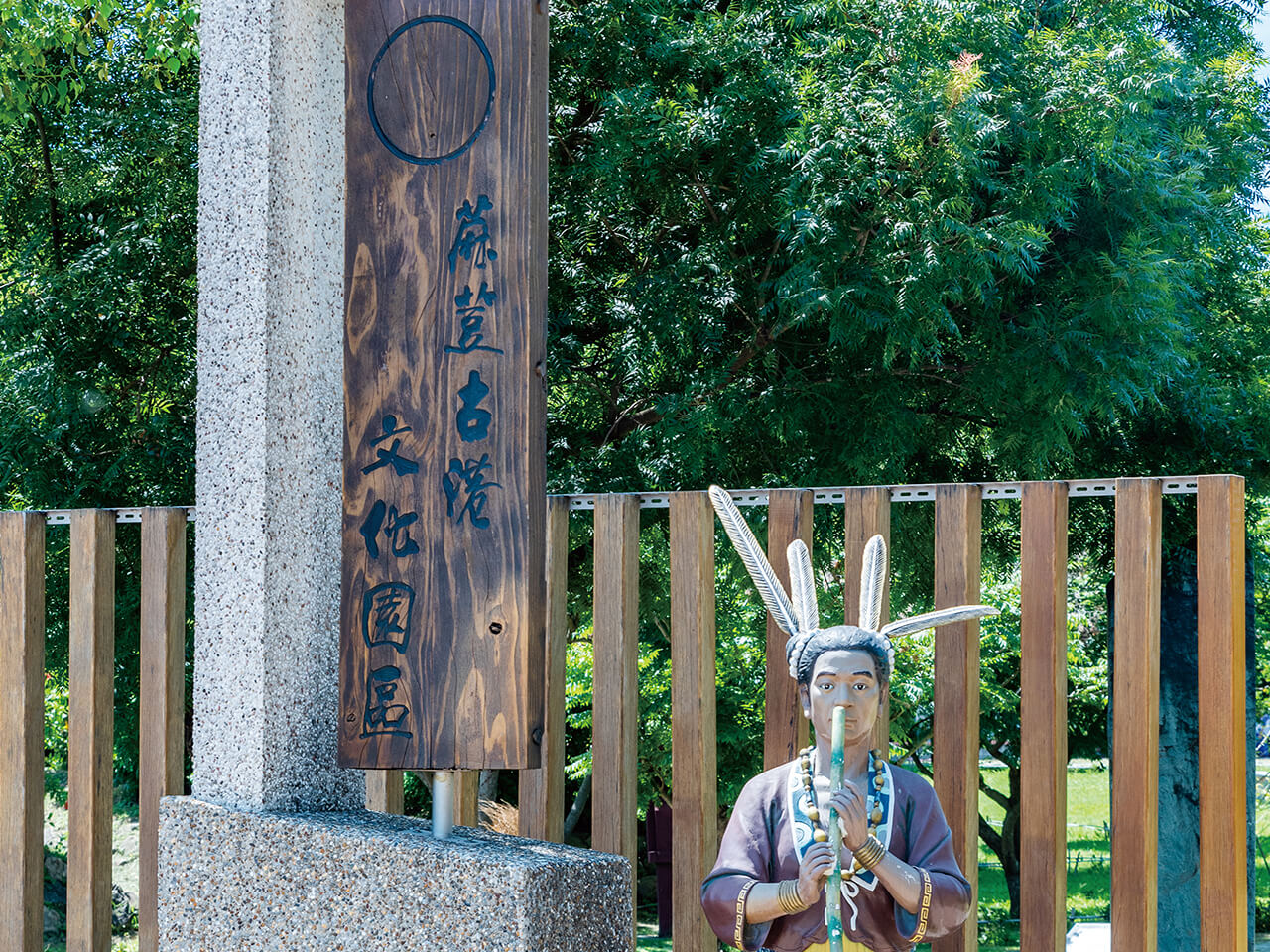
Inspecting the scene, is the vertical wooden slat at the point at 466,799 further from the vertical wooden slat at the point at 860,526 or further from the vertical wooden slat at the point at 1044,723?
the vertical wooden slat at the point at 1044,723

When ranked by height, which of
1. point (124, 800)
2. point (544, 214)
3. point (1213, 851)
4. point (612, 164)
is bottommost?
point (124, 800)

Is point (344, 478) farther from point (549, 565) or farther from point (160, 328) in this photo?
point (160, 328)

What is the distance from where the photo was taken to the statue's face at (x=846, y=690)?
9.25 ft

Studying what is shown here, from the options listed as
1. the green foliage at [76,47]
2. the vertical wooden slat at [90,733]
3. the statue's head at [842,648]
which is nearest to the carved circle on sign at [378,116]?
the statue's head at [842,648]

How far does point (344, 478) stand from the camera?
3.13 meters

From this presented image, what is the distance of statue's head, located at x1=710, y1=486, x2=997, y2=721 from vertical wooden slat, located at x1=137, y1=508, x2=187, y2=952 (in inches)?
74.8

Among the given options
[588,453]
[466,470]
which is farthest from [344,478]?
[588,453]

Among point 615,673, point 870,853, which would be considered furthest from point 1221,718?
point 615,673

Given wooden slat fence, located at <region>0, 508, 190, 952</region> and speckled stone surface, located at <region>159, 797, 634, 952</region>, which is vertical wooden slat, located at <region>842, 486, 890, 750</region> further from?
wooden slat fence, located at <region>0, 508, 190, 952</region>

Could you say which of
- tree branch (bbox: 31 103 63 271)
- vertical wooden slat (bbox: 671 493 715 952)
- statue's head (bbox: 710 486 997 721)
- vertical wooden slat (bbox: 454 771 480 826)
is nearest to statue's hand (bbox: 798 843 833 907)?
statue's head (bbox: 710 486 997 721)

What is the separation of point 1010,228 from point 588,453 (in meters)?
2.08

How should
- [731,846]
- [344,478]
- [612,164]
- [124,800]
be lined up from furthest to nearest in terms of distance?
[124,800], [612,164], [344,478], [731,846]

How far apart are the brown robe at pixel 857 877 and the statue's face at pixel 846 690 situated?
0.17 m

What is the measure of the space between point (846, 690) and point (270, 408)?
155 centimetres
